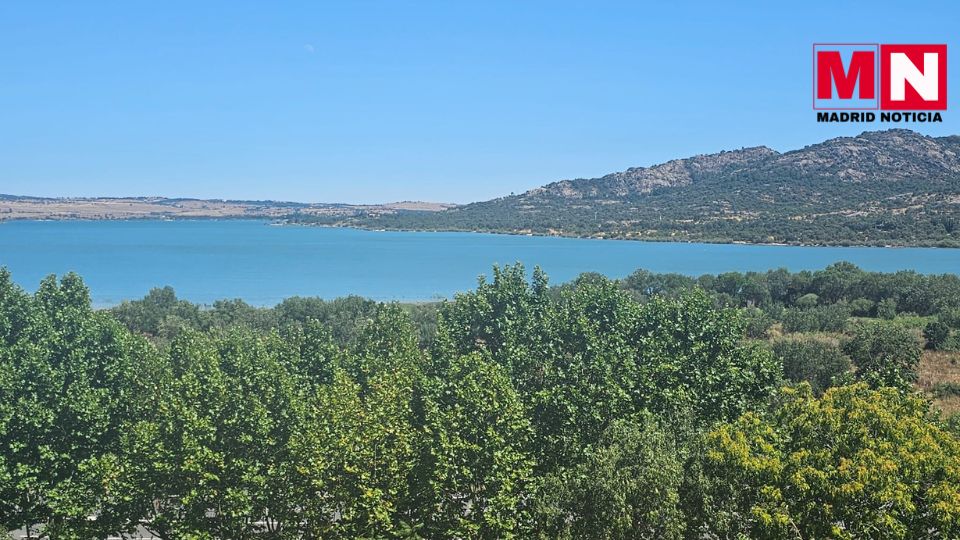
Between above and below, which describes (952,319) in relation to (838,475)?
below

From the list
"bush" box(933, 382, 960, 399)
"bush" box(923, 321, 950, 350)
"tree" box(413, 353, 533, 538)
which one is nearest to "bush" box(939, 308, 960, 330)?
"bush" box(923, 321, 950, 350)

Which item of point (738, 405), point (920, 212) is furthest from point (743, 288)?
point (920, 212)

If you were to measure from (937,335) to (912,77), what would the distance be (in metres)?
27.8

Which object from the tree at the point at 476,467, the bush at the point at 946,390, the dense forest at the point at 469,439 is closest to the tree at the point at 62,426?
the dense forest at the point at 469,439

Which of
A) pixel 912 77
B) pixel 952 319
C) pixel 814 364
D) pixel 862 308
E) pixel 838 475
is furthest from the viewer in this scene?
pixel 862 308

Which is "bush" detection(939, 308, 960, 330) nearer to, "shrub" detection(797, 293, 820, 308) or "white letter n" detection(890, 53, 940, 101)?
"shrub" detection(797, 293, 820, 308)

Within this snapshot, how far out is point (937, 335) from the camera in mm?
62438

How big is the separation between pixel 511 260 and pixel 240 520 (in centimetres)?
16761

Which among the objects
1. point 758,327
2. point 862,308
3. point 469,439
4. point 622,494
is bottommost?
point 862,308

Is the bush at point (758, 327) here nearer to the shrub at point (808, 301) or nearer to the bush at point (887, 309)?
the bush at point (887, 309)

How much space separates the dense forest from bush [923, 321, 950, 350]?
34452 mm

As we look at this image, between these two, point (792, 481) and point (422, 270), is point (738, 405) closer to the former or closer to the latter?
point (792, 481)

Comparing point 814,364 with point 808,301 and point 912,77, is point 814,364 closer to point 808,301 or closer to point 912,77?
point 912,77

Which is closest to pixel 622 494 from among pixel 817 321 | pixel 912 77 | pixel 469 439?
pixel 469 439
